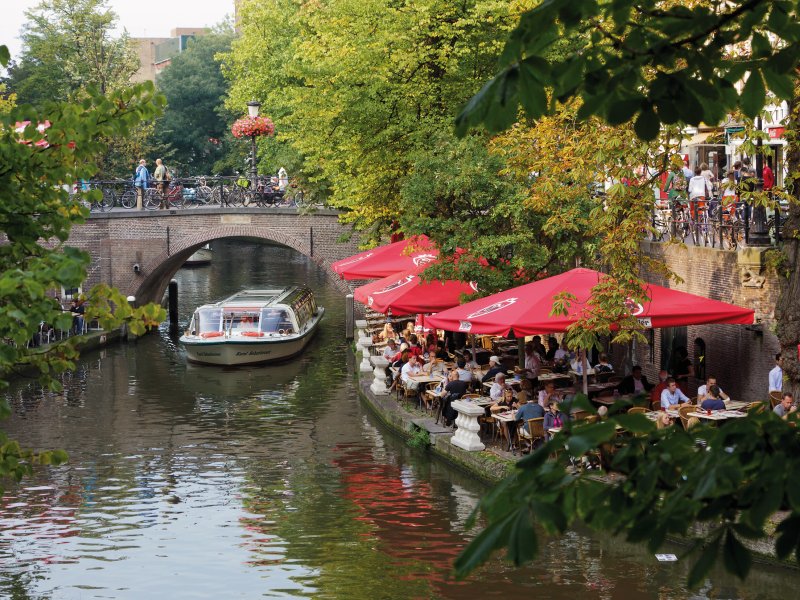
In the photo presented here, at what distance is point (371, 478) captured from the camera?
20.7 m

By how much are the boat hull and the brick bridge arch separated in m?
6.28

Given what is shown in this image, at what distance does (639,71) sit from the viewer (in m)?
5.20

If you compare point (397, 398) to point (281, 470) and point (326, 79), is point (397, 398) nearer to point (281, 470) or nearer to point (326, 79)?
point (281, 470)

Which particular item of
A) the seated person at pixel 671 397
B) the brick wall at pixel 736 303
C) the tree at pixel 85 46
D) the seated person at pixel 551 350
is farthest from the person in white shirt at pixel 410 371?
the tree at pixel 85 46

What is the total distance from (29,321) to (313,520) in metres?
10.9

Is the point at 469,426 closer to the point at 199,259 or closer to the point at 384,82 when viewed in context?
the point at 384,82

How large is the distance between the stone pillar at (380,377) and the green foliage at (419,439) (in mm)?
4443

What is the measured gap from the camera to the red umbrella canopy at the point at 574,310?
59.9ft

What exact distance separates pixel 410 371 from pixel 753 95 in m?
19.9

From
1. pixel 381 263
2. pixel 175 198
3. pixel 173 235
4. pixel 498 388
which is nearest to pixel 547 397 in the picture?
pixel 498 388

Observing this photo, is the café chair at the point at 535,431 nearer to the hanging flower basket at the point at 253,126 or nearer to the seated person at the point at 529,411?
the seated person at the point at 529,411

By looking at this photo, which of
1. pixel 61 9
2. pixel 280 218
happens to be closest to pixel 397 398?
pixel 280 218

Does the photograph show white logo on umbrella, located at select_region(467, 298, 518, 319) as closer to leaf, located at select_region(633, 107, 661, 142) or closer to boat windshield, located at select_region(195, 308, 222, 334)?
leaf, located at select_region(633, 107, 661, 142)

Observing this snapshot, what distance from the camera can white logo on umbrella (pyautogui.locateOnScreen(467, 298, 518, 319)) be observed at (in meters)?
19.4
